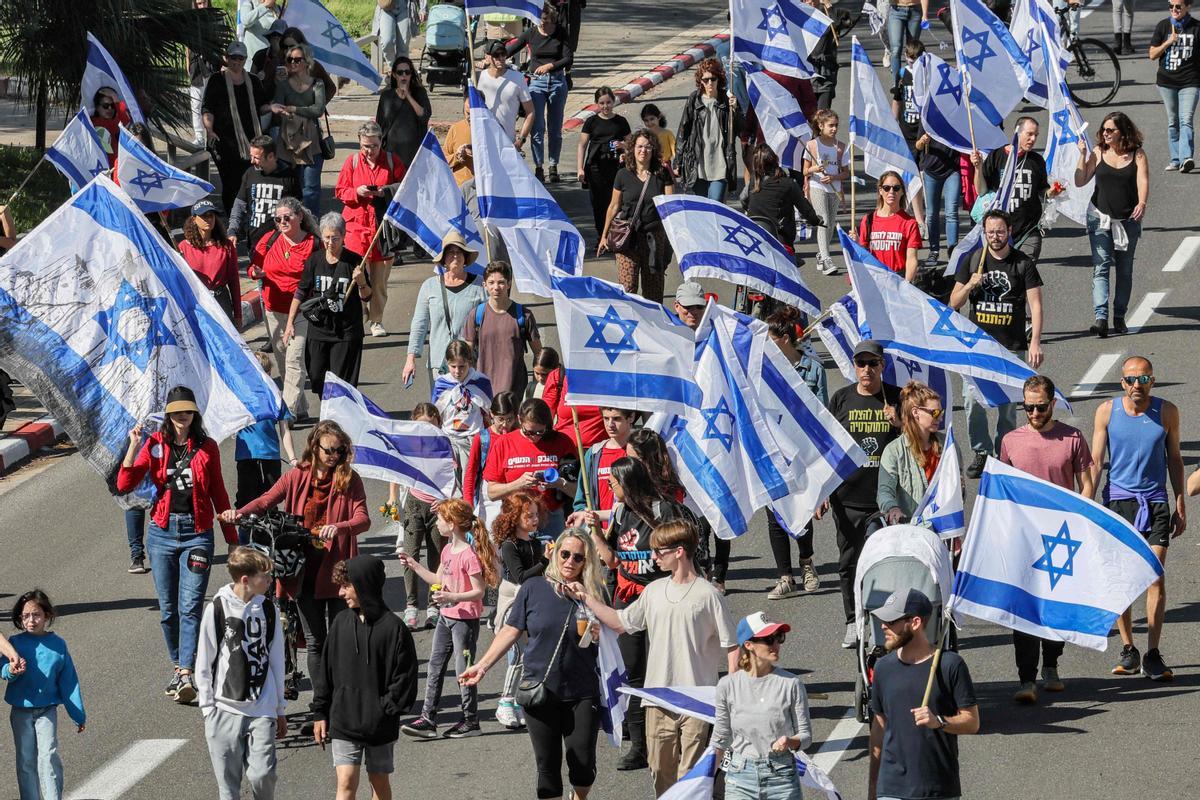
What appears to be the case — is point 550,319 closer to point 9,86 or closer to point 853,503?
point 853,503

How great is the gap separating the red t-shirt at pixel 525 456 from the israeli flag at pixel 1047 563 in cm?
328

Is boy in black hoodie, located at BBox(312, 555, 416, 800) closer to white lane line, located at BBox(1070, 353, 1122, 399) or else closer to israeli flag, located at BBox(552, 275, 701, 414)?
israeli flag, located at BBox(552, 275, 701, 414)

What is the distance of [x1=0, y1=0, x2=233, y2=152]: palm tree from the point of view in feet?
72.1

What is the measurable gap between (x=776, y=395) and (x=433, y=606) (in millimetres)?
2797

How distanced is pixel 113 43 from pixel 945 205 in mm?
8786

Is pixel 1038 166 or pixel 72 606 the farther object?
pixel 1038 166

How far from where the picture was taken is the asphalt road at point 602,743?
36.9 ft

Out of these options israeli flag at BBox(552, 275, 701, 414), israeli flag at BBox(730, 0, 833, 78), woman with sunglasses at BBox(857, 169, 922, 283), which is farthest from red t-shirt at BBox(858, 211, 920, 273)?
israeli flag at BBox(552, 275, 701, 414)

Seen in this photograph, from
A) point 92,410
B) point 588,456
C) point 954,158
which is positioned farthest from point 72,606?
point 954,158

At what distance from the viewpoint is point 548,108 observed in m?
24.7

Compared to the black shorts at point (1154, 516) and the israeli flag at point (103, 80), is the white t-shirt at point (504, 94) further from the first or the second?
the black shorts at point (1154, 516)

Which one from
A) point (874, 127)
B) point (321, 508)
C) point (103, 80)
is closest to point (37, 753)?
point (321, 508)

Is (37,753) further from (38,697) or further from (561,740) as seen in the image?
(561,740)

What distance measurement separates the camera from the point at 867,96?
18547 mm
